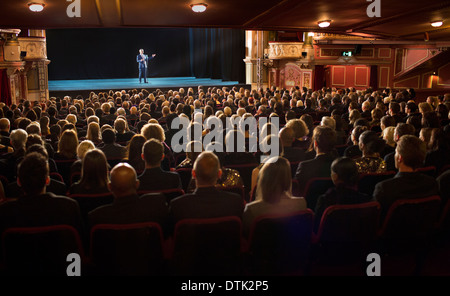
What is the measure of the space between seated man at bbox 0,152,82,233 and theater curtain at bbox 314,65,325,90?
50.4 feet

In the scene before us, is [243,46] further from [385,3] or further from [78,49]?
[385,3]

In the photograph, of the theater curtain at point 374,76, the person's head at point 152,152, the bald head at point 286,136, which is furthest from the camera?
the theater curtain at point 374,76

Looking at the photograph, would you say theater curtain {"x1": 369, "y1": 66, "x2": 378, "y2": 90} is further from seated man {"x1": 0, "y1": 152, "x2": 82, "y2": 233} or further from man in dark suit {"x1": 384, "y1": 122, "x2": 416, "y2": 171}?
seated man {"x1": 0, "y1": 152, "x2": 82, "y2": 233}

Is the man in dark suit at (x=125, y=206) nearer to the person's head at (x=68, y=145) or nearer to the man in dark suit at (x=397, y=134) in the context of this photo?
the person's head at (x=68, y=145)

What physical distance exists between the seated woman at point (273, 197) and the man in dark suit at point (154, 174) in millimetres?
953

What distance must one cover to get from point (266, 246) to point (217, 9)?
546cm

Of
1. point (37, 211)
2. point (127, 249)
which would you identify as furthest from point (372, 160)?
point (37, 211)

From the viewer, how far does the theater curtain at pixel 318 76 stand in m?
16.6

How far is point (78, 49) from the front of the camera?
22.9 meters

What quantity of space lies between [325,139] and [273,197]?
4.04 feet

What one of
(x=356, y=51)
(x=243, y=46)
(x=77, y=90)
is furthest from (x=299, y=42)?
(x=77, y=90)

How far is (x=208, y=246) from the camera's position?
7.26 feet

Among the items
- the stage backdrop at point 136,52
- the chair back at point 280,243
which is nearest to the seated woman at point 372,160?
the chair back at point 280,243

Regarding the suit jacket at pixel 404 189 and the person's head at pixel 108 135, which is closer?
the suit jacket at pixel 404 189
